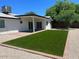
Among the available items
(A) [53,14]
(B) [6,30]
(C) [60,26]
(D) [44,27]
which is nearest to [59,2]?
(A) [53,14]

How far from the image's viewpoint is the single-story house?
24.5 m

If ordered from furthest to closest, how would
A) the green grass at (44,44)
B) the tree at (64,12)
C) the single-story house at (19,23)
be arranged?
the tree at (64,12) < the single-story house at (19,23) < the green grass at (44,44)

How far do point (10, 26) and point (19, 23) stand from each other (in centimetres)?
301

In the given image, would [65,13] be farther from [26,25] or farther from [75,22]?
[26,25]

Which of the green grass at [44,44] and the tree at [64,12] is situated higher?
the tree at [64,12]

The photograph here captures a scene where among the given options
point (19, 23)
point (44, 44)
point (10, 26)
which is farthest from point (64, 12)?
point (44, 44)

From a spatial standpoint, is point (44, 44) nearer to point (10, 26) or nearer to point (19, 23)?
point (10, 26)

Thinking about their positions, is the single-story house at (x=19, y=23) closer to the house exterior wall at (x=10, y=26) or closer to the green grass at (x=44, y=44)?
the house exterior wall at (x=10, y=26)

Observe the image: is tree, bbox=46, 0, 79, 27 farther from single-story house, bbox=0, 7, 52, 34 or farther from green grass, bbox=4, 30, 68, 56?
green grass, bbox=4, 30, 68, 56

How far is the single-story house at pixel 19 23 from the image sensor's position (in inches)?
964

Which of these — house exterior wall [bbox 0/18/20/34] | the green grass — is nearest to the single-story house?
house exterior wall [bbox 0/18/20/34]

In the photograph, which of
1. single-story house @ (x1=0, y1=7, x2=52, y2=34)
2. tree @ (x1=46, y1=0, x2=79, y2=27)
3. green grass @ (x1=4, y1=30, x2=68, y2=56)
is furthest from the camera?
tree @ (x1=46, y1=0, x2=79, y2=27)

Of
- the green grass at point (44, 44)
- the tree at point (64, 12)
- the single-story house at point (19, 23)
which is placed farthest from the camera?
the tree at point (64, 12)

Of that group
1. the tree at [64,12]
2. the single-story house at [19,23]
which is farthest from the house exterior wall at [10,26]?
the tree at [64,12]
